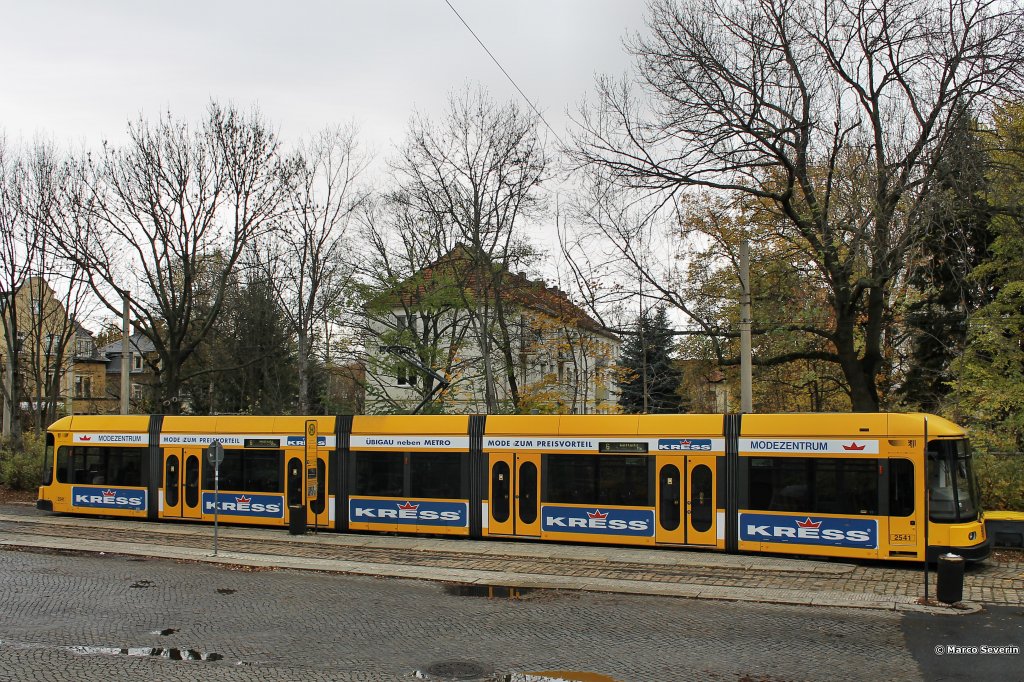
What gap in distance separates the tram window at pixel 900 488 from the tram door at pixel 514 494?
7248mm

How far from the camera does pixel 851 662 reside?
955 cm

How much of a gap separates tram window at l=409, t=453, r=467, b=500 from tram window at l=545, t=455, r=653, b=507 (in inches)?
89.1

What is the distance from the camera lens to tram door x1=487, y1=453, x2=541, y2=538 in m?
19.1

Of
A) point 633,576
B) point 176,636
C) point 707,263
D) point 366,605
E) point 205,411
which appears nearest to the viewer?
point 176,636

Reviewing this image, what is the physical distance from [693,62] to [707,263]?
11875 mm

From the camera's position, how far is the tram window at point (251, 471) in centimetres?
2183

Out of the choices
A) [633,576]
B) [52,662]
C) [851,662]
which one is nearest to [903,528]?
[633,576]

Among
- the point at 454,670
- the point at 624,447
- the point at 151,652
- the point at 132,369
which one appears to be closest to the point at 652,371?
the point at 624,447

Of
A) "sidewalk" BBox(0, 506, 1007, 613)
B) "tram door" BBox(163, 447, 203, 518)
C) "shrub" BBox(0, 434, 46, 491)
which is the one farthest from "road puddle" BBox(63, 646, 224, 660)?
"shrub" BBox(0, 434, 46, 491)

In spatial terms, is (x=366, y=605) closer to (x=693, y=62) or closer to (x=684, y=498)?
(x=684, y=498)

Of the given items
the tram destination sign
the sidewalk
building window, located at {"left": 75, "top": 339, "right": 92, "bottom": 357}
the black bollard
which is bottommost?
the sidewalk

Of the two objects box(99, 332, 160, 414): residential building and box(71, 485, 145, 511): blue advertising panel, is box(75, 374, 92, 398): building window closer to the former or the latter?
box(99, 332, 160, 414): residential building

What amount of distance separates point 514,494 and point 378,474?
3620mm

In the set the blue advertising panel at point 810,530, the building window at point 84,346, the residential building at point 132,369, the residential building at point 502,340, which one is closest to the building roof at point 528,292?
the residential building at point 502,340
